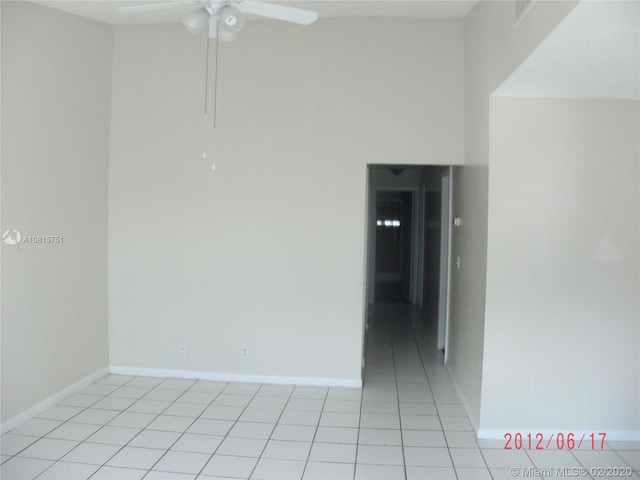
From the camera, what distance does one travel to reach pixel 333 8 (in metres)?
3.75

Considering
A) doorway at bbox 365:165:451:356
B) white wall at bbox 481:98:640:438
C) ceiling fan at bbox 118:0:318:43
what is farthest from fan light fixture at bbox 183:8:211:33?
doorway at bbox 365:165:451:356

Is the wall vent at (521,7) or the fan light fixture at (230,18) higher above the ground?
the wall vent at (521,7)

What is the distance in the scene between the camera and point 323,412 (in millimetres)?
3559

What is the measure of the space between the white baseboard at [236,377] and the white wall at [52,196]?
30 centimetres

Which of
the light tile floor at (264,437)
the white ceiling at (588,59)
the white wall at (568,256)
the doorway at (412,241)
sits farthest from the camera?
the doorway at (412,241)

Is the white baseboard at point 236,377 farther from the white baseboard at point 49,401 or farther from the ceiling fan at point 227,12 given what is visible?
the ceiling fan at point 227,12

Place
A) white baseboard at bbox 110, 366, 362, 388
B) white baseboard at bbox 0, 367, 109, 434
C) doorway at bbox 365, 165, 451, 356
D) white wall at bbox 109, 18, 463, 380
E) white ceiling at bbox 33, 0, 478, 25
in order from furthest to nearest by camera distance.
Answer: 1. doorway at bbox 365, 165, 451, 356
2. white baseboard at bbox 110, 366, 362, 388
3. white wall at bbox 109, 18, 463, 380
4. white ceiling at bbox 33, 0, 478, 25
5. white baseboard at bbox 0, 367, 109, 434

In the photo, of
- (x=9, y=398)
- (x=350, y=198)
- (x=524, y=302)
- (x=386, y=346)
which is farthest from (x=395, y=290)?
(x=9, y=398)

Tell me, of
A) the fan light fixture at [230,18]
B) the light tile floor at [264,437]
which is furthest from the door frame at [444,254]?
the fan light fixture at [230,18]

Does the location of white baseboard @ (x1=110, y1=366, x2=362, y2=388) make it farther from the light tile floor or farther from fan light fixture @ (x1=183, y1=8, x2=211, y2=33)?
fan light fixture @ (x1=183, y1=8, x2=211, y2=33)

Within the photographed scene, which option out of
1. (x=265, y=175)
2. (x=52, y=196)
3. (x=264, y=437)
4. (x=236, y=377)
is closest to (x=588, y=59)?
(x=265, y=175)

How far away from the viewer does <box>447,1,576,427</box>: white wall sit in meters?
2.75

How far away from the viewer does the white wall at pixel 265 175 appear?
3.99 meters

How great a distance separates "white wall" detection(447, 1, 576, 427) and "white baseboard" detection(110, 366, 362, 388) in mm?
1038
